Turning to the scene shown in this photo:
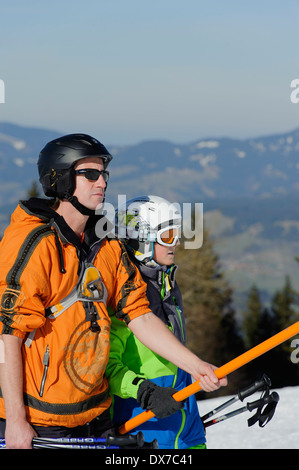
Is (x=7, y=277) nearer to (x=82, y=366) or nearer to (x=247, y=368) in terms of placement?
(x=82, y=366)

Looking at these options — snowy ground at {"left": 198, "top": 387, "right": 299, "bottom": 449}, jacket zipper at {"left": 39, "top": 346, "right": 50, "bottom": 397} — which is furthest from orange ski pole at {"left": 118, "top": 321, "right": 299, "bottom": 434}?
snowy ground at {"left": 198, "top": 387, "right": 299, "bottom": 449}

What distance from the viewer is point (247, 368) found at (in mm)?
64500

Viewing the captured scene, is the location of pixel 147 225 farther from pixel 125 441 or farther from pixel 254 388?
pixel 125 441

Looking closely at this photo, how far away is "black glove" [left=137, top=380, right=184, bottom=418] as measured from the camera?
397cm

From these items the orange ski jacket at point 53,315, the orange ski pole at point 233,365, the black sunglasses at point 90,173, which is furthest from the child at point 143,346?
the black sunglasses at point 90,173

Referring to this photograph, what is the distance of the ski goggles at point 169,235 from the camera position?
4523mm

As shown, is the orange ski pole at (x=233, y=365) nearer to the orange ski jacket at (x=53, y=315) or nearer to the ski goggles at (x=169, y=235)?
the orange ski jacket at (x=53, y=315)

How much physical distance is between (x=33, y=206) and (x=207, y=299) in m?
54.8

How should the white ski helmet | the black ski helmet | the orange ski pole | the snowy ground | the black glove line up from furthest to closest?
the snowy ground → the white ski helmet → the black glove → the black ski helmet → the orange ski pole

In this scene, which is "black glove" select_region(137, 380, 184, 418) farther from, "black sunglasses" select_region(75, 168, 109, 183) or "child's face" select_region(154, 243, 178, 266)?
"black sunglasses" select_region(75, 168, 109, 183)

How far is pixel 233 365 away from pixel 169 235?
3.86 ft

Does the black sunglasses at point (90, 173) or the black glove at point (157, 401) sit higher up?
the black sunglasses at point (90, 173)

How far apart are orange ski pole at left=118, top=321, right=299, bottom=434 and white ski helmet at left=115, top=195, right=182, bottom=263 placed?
0.99m

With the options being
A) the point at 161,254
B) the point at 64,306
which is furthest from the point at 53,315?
the point at 161,254
